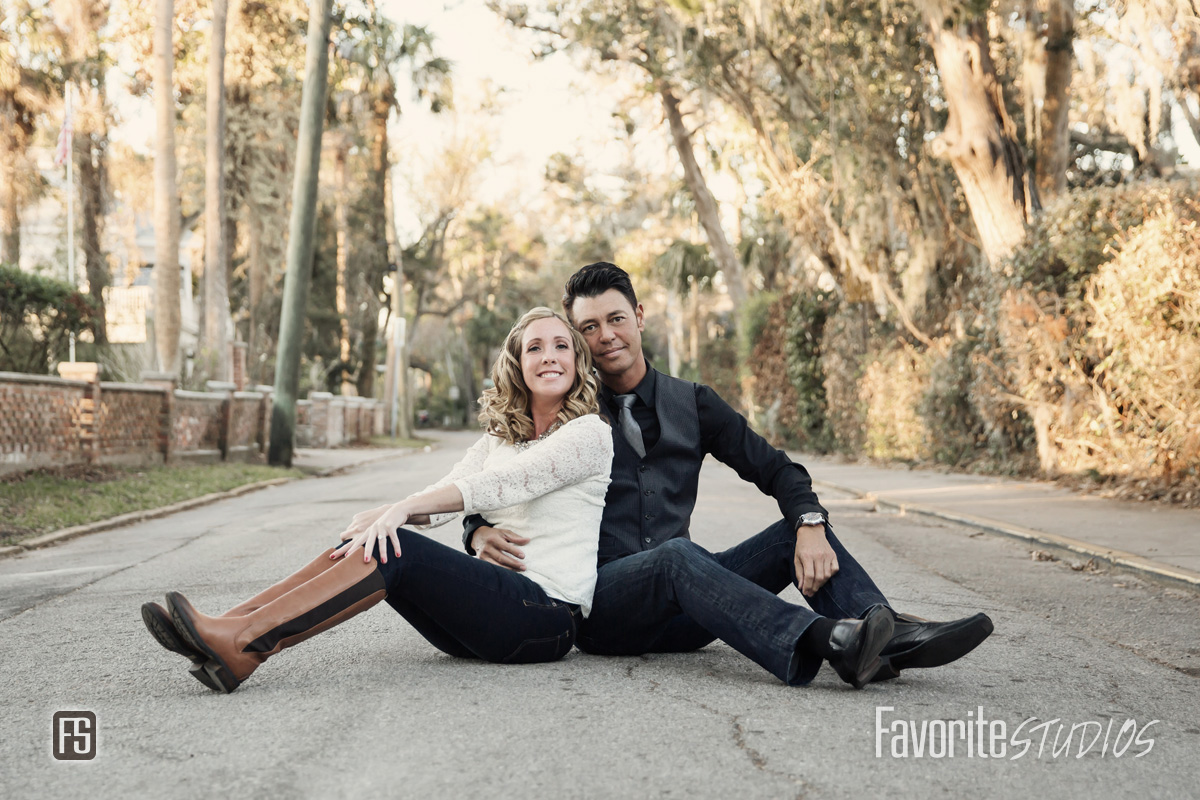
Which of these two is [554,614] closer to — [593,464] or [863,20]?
[593,464]

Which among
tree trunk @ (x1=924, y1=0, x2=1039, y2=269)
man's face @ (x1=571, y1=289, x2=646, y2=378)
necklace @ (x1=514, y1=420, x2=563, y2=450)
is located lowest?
necklace @ (x1=514, y1=420, x2=563, y2=450)

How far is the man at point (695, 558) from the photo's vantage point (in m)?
3.81

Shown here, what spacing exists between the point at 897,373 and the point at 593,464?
52.1 feet

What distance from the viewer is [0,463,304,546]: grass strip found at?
10430 mm

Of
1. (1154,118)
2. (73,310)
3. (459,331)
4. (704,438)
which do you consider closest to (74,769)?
(704,438)

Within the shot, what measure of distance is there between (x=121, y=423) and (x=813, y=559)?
13.8 m

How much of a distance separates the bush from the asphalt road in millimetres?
16076


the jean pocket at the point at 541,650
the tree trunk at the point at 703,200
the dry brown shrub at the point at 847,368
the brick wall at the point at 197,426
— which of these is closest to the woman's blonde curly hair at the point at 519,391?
the jean pocket at the point at 541,650

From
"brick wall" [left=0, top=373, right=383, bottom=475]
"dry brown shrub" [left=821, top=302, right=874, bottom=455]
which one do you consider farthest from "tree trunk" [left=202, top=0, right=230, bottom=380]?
"dry brown shrub" [left=821, top=302, right=874, bottom=455]

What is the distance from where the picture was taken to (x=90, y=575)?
7578 millimetres

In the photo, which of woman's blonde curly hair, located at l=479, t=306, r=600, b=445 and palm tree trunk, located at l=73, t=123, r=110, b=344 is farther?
palm tree trunk, located at l=73, t=123, r=110, b=344

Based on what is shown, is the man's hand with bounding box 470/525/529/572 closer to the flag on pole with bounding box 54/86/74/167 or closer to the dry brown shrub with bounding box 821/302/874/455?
the dry brown shrub with bounding box 821/302/874/455

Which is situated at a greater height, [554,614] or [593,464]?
[593,464]

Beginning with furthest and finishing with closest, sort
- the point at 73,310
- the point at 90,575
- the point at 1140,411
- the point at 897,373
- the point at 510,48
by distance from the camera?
the point at 510,48, the point at 73,310, the point at 897,373, the point at 1140,411, the point at 90,575
